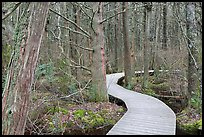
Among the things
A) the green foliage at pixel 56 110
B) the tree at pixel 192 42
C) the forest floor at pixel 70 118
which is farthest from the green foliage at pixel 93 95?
the tree at pixel 192 42

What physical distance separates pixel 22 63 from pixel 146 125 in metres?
4.41

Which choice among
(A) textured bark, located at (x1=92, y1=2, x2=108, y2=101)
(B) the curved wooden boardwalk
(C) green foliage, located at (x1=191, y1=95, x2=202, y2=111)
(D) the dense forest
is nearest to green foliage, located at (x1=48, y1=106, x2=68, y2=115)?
(D) the dense forest

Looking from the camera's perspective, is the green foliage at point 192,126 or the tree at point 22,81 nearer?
the tree at point 22,81

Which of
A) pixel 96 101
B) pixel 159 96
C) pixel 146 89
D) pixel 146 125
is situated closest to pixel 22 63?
pixel 146 125

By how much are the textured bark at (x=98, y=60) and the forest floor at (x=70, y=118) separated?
703 millimetres

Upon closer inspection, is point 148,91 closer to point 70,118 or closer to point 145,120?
point 70,118

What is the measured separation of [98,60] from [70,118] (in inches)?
109

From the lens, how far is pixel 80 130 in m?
7.92

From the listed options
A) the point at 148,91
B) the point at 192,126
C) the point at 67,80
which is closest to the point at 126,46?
the point at 148,91

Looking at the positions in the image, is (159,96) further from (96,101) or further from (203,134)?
(203,134)

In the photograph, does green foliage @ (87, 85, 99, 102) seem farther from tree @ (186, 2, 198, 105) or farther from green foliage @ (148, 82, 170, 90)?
green foliage @ (148, 82, 170, 90)

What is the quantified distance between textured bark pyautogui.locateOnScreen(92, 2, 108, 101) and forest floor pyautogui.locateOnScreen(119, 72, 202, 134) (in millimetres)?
2908

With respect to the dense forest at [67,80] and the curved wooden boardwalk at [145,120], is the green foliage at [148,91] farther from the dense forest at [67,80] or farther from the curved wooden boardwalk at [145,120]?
the curved wooden boardwalk at [145,120]

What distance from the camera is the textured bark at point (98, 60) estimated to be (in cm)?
1025
